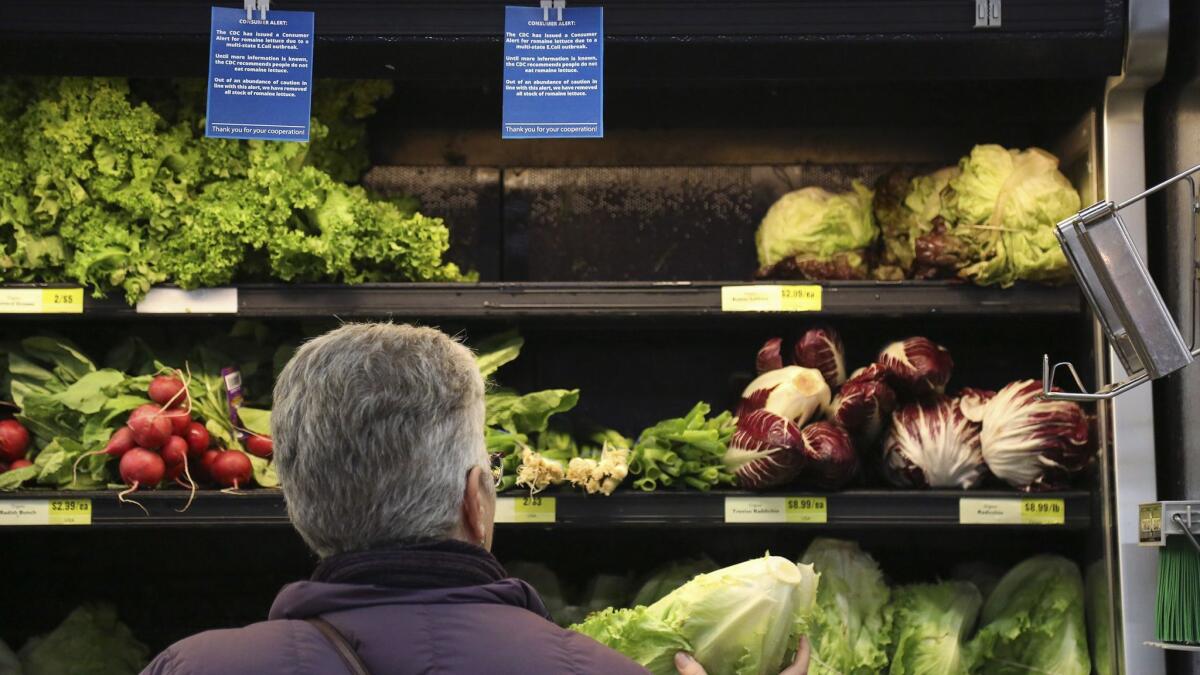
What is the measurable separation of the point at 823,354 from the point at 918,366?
0.87 ft

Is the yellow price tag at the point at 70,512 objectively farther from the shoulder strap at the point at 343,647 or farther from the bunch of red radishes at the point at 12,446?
the shoulder strap at the point at 343,647

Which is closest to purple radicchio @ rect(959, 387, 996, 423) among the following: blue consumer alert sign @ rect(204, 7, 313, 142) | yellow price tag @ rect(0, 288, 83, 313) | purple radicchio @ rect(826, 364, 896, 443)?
purple radicchio @ rect(826, 364, 896, 443)

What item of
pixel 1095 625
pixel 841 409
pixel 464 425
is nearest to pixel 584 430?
pixel 841 409

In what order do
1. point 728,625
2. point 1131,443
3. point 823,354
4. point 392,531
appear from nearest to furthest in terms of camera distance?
point 392,531 → point 728,625 → point 1131,443 → point 823,354

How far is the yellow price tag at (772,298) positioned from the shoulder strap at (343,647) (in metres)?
1.87

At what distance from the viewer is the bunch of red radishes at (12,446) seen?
3461 mm

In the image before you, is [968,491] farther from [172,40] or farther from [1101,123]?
[172,40]

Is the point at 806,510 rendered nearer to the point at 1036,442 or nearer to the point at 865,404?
the point at 865,404

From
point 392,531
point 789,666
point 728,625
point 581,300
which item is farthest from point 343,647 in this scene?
point 581,300

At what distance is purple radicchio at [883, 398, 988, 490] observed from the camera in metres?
3.41

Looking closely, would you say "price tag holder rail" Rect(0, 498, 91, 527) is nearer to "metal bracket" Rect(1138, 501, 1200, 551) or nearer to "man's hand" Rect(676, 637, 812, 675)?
"man's hand" Rect(676, 637, 812, 675)

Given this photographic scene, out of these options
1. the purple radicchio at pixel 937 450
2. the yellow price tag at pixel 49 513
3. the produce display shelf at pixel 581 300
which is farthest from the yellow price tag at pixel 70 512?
the purple radicchio at pixel 937 450

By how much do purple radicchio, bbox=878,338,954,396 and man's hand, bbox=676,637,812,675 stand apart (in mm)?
1081

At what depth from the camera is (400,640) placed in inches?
63.6
